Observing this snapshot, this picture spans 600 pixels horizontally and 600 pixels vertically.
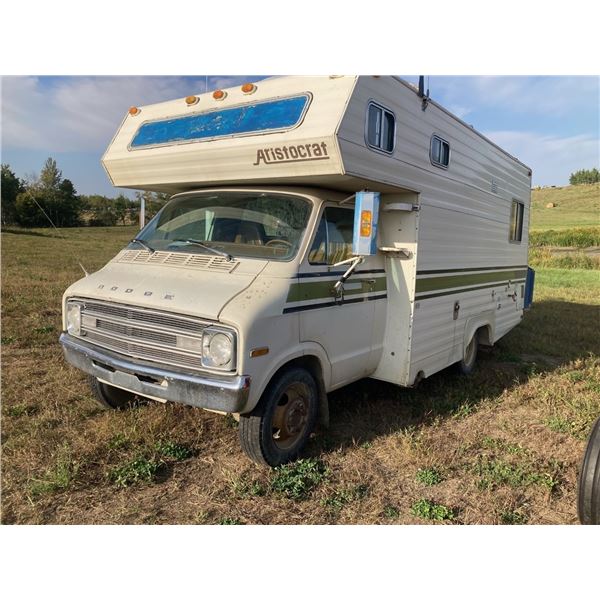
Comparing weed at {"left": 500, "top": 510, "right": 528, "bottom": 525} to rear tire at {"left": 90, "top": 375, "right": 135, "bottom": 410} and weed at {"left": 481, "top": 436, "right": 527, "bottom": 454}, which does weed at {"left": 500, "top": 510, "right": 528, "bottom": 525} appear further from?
rear tire at {"left": 90, "top": 375, "right": 135, "bottom": 410}

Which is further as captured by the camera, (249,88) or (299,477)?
(249,88)

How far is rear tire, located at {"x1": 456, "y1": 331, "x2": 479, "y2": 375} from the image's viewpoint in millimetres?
6754

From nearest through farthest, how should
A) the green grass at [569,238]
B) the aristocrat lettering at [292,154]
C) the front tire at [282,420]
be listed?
the front tire at [282,420] < the aristocrat lettering at [292,154] < the green grass at [569,238]

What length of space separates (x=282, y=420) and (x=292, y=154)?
2157 millimetres

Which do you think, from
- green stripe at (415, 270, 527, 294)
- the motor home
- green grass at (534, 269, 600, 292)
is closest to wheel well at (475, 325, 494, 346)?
green stripe at (415, 270, 527, 294)

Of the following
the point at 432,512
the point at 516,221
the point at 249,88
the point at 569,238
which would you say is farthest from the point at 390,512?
the point at 569,238

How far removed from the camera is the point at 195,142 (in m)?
4.45

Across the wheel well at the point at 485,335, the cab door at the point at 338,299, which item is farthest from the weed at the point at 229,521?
the wheel well at the point at 485,335

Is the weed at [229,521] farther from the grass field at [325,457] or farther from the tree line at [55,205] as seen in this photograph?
the tree line at [55,205]

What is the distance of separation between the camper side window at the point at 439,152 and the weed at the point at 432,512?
3.49 meters

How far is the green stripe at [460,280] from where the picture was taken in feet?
16.8

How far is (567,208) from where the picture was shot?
45500 mm

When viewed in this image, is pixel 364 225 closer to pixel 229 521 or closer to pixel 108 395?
pixel 229 521

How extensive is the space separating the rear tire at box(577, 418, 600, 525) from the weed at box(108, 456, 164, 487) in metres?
3.08
